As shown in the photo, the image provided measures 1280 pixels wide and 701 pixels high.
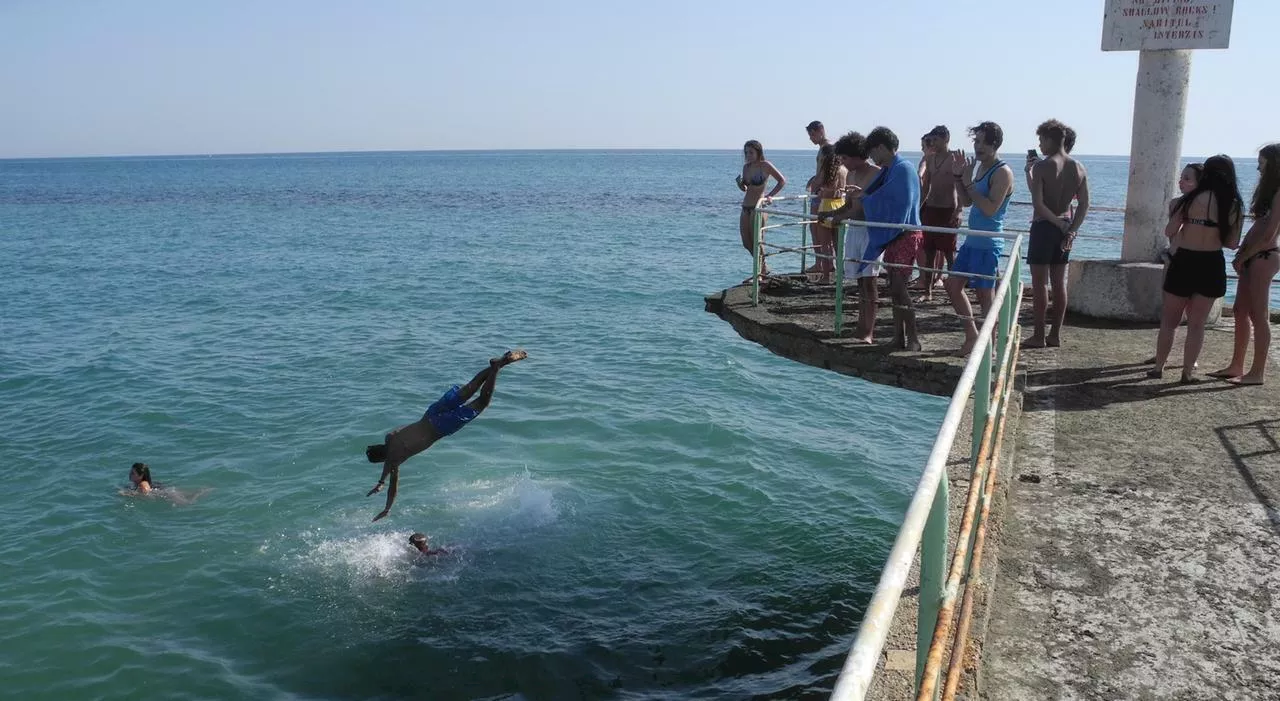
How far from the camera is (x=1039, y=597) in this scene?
4047 millimetres

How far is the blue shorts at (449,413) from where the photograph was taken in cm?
786

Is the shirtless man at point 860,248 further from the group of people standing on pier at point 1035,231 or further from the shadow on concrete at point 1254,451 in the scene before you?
the shadow on concrete at point 1254,451

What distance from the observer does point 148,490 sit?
11359 millimetres

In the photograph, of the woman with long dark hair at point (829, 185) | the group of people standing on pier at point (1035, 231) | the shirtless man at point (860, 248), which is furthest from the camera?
the woman with long dark hair at point (829, 185)

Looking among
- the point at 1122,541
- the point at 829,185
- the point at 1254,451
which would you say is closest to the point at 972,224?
the point at 829,185

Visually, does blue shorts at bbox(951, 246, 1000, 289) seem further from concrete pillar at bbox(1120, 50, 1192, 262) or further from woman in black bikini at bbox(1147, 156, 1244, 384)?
concrete pillar at bbox(1120, 50, 1192, 262)

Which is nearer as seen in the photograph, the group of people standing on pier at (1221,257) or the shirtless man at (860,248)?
the group of people standing on pier at (1221,257)

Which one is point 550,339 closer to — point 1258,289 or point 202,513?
point 202,513

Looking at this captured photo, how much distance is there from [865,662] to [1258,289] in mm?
6712

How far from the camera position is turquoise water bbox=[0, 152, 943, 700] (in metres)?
8.03

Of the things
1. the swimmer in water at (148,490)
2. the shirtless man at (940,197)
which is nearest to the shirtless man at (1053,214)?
the shirtless man at (940,197)

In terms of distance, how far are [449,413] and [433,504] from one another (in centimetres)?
346

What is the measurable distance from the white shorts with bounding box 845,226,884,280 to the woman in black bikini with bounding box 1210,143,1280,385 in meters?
2.62

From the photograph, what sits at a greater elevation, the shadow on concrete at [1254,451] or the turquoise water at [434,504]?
the shadow on concrete at [1254,451]
